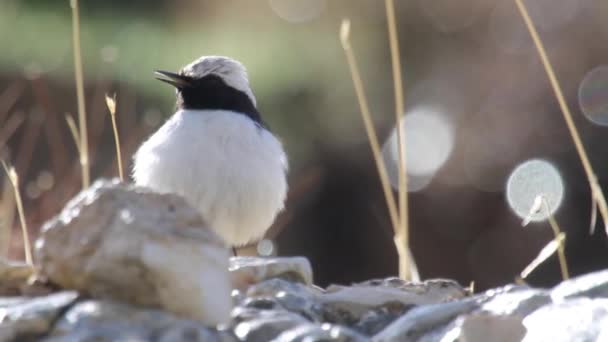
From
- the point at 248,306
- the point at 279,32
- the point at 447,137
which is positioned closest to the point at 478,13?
the point at 447,137

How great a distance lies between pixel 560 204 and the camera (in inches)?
382

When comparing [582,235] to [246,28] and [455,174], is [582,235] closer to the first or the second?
[455,174]

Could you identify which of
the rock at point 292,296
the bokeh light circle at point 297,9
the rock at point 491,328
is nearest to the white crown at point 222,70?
the rock at point 292,296

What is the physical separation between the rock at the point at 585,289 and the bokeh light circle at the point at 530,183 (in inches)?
266

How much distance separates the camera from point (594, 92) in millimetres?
9992

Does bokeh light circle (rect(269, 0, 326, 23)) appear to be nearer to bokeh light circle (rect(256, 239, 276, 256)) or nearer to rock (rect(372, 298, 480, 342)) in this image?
bokeh light circle (rect(256, 239, 276, 256))

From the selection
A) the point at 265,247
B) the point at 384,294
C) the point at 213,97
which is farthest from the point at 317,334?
the point at 265,247

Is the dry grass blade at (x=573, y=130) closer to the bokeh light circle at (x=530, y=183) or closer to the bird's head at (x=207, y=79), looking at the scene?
the bird's head at (x=207, y=79)

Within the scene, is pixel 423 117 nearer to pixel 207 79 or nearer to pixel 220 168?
pixel 207 79

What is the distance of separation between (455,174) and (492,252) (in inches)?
28.6

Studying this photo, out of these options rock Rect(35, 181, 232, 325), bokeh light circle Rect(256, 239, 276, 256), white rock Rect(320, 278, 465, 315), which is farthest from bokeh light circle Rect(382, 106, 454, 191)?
rock Rect(35, 181, 232, 325)

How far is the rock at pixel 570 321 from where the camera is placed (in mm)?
2293

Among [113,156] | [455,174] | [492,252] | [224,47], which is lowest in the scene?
[492,252]

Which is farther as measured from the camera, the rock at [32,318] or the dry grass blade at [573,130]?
the dry grass blade at [573,130]
